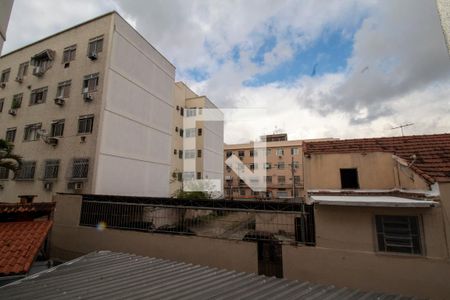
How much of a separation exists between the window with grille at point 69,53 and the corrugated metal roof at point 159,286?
16865mm

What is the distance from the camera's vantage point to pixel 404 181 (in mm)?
8547

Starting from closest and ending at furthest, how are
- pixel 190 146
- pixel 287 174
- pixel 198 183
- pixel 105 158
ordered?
pixel 105 158, pixel 198 183, pixel 190 146, pixel 287 174

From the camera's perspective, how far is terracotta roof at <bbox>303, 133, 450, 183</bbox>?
7341 mm

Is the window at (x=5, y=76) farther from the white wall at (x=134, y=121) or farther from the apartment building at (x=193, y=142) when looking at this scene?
the apartment building at (x=193, y=142)

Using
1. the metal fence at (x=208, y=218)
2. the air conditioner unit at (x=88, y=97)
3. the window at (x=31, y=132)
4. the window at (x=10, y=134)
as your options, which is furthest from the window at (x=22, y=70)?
the metal fence at (x=208, y=218)

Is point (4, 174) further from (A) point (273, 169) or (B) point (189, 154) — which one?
(A) point (273, 169)

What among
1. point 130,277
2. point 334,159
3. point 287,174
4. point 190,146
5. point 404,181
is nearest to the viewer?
point 130,277

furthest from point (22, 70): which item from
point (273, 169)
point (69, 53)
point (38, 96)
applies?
point (273, 169)

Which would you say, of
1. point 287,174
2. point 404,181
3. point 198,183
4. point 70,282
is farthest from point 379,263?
point 287,174

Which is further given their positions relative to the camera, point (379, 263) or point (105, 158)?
point (105, 158)

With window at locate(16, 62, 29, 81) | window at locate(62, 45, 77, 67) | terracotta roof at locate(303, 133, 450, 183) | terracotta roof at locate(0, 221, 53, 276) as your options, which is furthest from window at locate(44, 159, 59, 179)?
terracotta roof at locate(303, 133, 450, 183)

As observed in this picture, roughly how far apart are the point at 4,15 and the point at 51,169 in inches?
549

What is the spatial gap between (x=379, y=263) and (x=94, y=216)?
12.2 meters

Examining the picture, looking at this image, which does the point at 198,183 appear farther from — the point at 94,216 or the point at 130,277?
the point at 130,277
